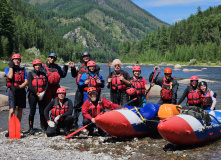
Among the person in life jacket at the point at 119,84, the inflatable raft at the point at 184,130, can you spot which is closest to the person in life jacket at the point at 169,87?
the person in life jacket at the point at 119,84

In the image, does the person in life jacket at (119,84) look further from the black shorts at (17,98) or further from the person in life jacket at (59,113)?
the black shorts at (17,98)

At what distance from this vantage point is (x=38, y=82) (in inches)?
255

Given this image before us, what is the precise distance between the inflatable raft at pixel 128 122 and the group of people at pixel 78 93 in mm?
369

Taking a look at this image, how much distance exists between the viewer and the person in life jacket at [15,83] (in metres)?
6.31

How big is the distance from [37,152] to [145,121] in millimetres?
2837

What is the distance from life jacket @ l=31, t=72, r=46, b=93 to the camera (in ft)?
21.2

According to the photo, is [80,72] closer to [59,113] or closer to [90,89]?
[90,89]

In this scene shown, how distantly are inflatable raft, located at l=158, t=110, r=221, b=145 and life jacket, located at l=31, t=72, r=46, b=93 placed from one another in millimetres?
3204

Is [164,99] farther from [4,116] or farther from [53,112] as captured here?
[4,116]

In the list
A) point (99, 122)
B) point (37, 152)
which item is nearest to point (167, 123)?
point (99, 122)

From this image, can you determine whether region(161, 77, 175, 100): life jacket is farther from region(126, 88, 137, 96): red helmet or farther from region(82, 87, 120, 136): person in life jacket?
region(82, 87, 120, 136): person in life jacket

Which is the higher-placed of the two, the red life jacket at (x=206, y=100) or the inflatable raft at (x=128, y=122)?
the red life jacket at (x=206, y=100)

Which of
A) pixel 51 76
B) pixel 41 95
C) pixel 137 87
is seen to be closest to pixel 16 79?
pixel 41 95

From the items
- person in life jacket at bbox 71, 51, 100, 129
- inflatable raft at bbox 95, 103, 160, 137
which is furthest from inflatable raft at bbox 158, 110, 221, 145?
person in life jacket at bbox 71, 51, 100, 129
